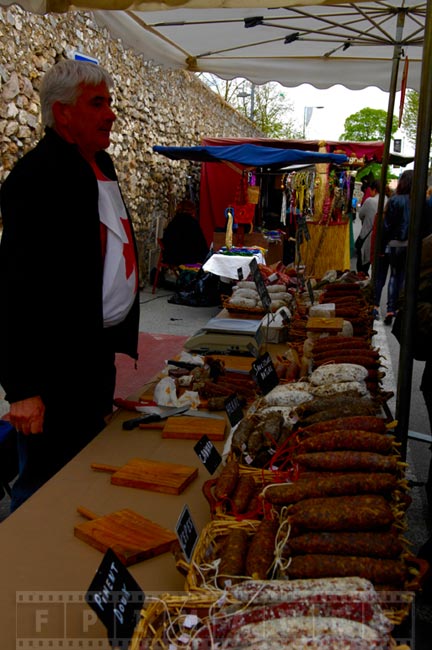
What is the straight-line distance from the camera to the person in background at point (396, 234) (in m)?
8.36

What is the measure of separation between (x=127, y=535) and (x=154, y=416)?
0.88 m

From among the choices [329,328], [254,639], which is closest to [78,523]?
[254,639]

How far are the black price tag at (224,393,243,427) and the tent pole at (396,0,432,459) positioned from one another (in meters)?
0.67

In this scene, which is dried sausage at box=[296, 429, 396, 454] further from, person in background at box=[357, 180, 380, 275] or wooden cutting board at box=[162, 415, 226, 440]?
person in background at box=[357, 180, 380, 275]

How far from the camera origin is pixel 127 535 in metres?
1.58

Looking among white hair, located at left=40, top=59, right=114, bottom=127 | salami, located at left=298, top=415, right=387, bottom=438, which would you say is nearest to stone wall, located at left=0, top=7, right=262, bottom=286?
white hair, located at left=40, top=59, right=114, bottom=127

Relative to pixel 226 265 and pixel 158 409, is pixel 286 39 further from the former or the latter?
pixel 226 265

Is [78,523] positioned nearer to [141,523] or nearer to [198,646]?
[141,523]

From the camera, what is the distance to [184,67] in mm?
5602

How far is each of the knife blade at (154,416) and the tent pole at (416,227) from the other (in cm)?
90

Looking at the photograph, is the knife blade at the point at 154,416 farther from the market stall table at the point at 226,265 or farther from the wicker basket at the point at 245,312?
the market stall table at the point at 226,265

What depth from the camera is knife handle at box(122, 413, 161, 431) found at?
7.84 ft

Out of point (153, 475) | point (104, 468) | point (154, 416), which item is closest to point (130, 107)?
point (154, 416)

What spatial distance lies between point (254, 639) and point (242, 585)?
138mm
